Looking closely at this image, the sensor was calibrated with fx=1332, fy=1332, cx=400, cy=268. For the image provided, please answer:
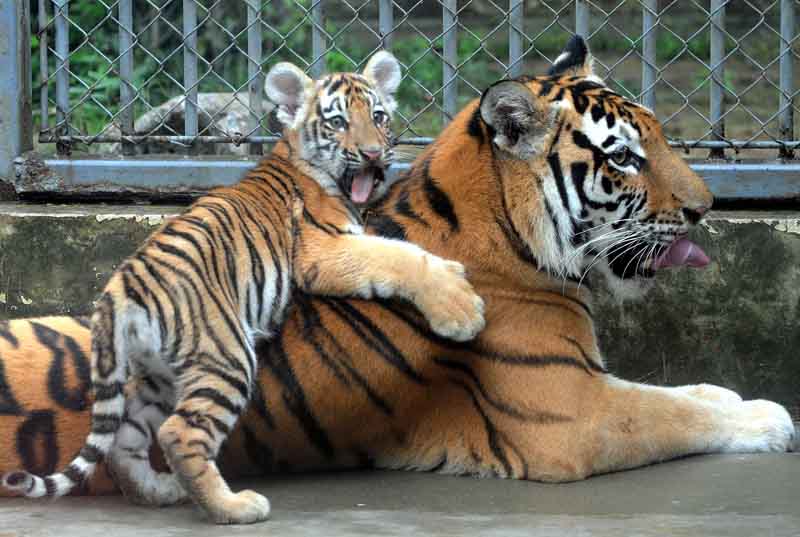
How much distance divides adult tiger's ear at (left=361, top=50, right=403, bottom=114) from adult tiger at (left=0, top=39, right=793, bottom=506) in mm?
573

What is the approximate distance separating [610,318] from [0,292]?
83.9 inches

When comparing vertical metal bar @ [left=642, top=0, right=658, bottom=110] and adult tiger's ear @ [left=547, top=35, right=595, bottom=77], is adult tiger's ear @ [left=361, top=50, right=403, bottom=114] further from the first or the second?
vertical metal bar @ [left=642, top=0, right=658, bottom=110]

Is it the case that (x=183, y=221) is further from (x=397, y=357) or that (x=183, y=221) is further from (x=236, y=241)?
(x=397, y=357)

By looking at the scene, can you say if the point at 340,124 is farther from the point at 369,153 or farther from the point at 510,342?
the point at 510,342

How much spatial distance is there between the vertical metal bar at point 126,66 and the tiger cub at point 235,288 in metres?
Answer: 0.78

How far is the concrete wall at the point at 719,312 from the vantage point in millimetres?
4535

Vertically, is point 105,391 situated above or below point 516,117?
below

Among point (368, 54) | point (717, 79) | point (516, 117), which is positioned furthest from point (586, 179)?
point (368, 54)

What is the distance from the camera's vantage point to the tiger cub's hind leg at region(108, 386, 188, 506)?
136 inches

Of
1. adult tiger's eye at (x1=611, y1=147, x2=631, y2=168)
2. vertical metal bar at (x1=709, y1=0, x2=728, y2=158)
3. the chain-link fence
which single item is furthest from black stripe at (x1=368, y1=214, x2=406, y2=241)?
vertical metal bar at (x1=709, y1=0, x2=728, y2=158)

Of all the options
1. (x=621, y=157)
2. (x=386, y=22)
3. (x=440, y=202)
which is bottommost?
(x=440, y=202)

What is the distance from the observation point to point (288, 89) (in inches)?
168

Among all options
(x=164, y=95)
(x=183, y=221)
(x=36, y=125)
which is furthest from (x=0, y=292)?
(x=164, y=95)

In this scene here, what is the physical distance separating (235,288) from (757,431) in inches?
62.0
